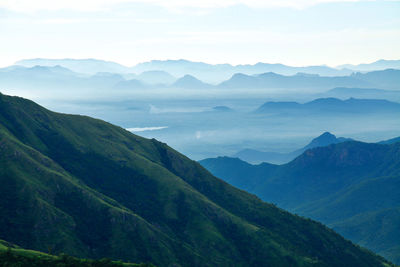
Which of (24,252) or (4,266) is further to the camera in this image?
(24,252)

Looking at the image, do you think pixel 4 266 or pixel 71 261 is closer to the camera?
pixel 4 266

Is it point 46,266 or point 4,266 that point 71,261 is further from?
point 4,266

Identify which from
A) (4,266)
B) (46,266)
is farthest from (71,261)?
(4,266)
